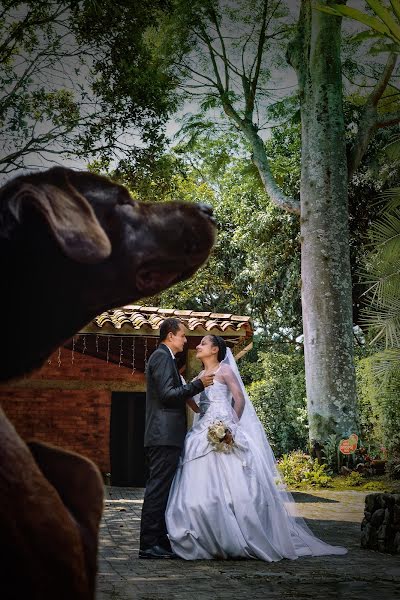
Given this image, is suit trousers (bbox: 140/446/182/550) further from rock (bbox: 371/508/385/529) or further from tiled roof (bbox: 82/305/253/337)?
tiled roof (bbox: 82/305/253/337)

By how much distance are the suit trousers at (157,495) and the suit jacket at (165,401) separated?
0.10m

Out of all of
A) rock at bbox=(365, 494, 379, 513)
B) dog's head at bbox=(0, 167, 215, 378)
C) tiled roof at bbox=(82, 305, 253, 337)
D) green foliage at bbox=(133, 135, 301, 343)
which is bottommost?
rock at bbox=(365, 494, 379, 513)

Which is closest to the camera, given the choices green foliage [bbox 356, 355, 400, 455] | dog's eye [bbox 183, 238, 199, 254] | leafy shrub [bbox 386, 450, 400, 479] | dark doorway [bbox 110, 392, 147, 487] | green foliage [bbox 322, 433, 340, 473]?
dog's eye [bbox 183, 238, 199, 254]

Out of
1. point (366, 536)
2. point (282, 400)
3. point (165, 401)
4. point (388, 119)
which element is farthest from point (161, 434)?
point (282, 400)

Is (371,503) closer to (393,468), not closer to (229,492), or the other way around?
(229,492)

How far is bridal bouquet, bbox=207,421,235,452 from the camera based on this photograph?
6.17 m

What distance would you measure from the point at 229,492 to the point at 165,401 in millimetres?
960

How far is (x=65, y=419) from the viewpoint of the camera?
49.2ft

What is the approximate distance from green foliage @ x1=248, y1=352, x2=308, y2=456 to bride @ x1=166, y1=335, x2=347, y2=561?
14570mm

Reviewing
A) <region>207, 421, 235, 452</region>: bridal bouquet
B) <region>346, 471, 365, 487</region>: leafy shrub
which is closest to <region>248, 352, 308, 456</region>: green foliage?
<region>346, 471, 365, 487</region>: leafy shrub

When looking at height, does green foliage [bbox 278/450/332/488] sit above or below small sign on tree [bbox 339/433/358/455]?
below

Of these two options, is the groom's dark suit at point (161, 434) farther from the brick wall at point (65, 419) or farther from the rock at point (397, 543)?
the brick wall at point (65, 419)

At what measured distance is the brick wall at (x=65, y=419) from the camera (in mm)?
14891

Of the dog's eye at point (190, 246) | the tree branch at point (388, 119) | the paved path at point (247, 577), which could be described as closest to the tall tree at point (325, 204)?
the tree branch at point (388, 119)
